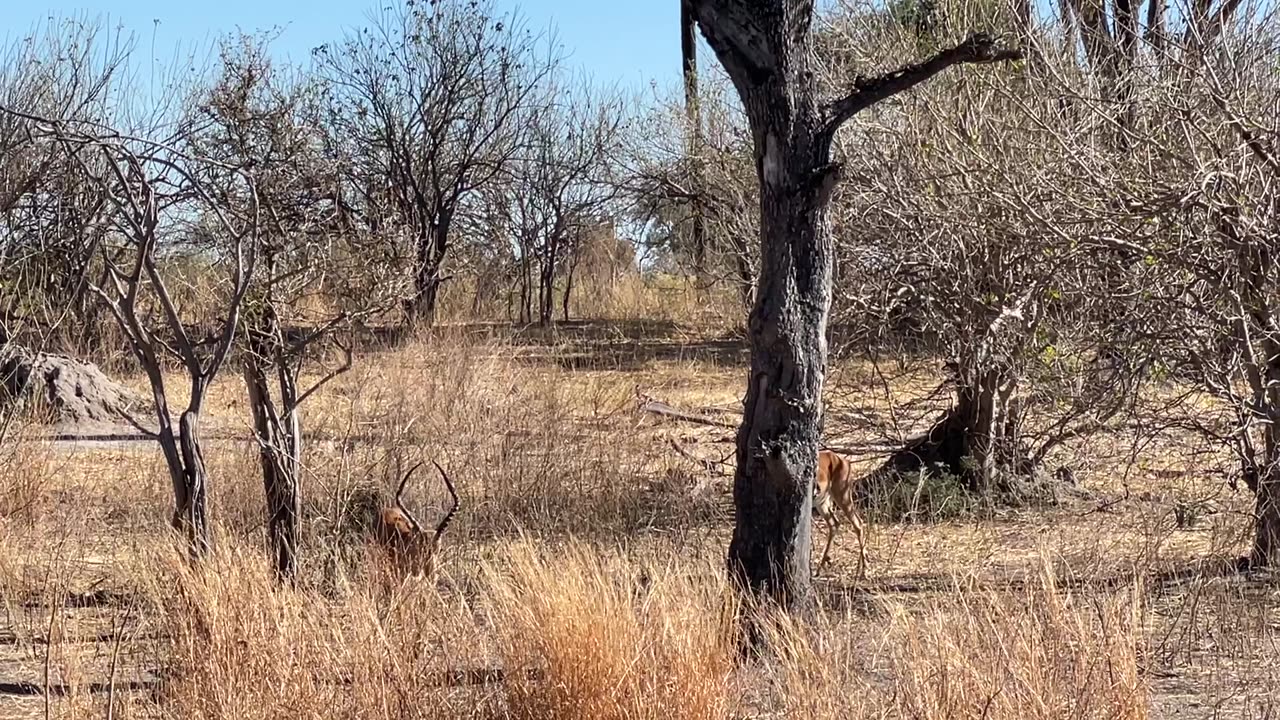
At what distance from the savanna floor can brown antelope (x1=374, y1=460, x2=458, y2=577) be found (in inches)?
5.5

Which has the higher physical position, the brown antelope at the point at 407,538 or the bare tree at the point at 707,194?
the bare tree at the point at 707,194

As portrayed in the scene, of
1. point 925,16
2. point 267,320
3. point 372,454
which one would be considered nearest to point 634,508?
point 372,454

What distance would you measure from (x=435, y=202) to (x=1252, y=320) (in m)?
16.2

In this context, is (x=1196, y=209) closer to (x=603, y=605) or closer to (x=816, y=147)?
(x=816, y=147)

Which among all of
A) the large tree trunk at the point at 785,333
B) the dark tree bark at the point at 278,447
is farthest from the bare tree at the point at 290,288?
the large tree trunk at the point at 785,333

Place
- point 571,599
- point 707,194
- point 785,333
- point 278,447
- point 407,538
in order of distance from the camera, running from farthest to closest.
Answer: point 707,194
point 278,447
point 407,538
point 785,333
point 571,599

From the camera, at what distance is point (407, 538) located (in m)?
5.13

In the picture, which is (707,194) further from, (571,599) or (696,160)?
(571,599)

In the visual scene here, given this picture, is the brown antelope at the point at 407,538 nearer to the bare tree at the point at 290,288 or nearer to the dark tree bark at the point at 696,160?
the bare tree at the point at 290,288

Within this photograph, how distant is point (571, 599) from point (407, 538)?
157 cm

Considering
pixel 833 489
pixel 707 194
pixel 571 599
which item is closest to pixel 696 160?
pixel 707 194

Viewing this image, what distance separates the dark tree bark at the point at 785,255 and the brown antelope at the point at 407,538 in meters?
1.12

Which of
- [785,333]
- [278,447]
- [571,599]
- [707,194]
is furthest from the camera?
[707,194]

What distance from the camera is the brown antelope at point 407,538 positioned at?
15.8 ft
